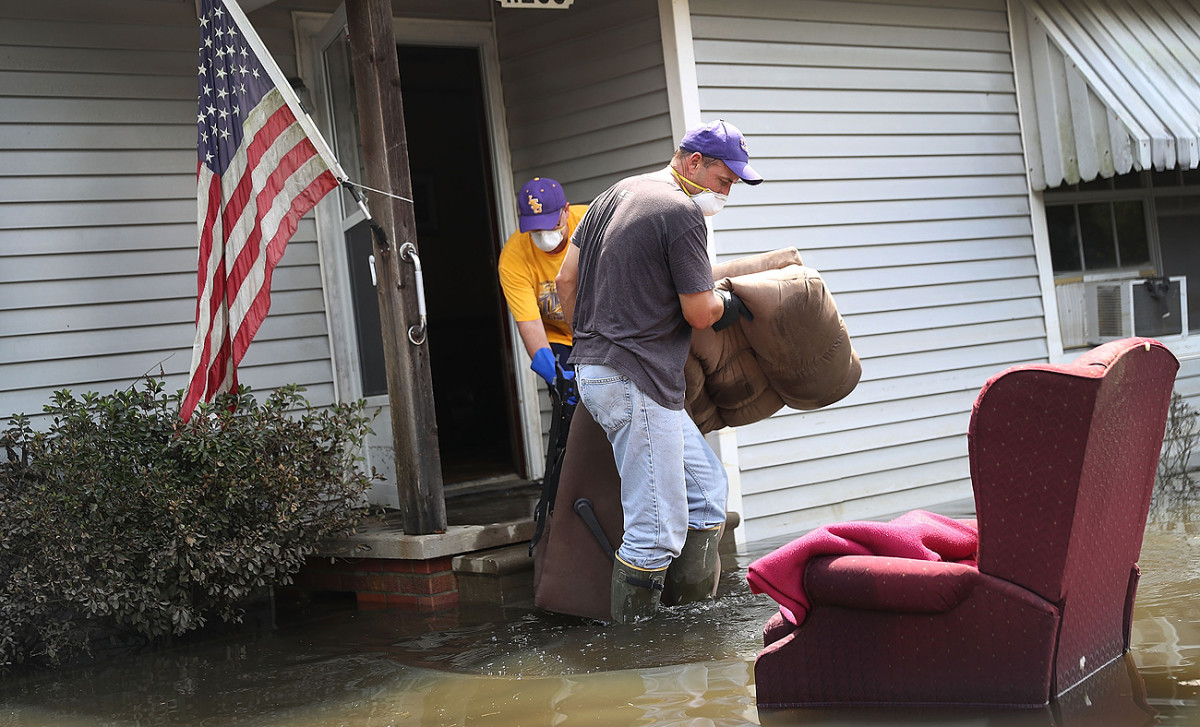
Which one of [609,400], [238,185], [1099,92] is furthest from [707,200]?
[1099,92]

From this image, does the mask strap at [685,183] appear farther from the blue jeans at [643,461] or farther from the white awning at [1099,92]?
the white awning at [1099,92]

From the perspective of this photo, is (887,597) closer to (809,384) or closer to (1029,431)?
(1029,431)

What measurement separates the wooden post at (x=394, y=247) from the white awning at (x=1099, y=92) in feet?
15.1

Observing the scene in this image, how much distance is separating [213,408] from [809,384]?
8.96 feet

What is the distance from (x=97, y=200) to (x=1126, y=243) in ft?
23.0

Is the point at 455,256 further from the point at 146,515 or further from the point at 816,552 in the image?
the point at 816,552

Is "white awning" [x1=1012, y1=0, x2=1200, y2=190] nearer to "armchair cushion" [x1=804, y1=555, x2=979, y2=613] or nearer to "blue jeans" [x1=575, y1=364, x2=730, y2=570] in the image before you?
"blue jeans" [x1=575, y1=364, x2=730, y2=570]

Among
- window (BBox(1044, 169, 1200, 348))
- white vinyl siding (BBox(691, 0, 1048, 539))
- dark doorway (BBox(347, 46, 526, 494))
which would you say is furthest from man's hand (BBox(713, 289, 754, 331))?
dark doorway (BBox(347, 46, 526, 494))

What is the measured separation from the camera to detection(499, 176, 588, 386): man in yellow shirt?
5305mm

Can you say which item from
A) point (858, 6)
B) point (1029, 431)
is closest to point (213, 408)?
point (1029, 431)

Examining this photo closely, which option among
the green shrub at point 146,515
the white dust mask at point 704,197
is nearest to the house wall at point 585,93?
the white dust mask at point 704,197

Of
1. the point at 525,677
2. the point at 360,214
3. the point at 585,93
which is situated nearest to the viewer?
the point at 525,677

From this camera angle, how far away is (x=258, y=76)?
5191mm

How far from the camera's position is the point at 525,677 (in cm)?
398
